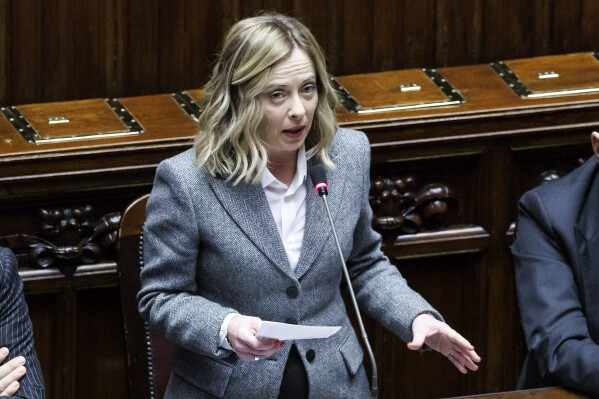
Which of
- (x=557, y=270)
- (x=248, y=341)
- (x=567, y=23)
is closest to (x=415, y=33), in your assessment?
(x=567, y=23)

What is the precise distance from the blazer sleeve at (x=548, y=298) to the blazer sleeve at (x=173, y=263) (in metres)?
0.77

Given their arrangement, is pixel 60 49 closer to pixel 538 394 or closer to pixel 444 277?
pixel 444 277

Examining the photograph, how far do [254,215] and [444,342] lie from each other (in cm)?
53

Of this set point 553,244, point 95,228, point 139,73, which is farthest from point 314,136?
point 139,73

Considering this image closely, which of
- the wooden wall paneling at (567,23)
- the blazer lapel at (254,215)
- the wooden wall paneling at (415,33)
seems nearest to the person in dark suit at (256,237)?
the blazer lapel at (254,215)

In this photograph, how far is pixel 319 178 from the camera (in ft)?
10.6

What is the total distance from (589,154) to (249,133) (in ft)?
5.58

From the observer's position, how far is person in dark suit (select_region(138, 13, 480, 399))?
3232 millimetres

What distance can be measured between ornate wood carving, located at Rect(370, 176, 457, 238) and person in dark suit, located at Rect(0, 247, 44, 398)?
1.43m

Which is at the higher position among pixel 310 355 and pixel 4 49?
pixel 4 49

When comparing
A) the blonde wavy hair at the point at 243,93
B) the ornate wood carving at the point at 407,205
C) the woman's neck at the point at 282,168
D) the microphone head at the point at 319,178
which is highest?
the blonde wavy hair at the point at 243,93

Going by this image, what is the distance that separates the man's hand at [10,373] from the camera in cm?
314

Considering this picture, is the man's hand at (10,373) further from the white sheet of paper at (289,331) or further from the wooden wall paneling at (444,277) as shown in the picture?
the wooden wall paneling at (444,277)

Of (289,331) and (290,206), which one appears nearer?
(289,331)
